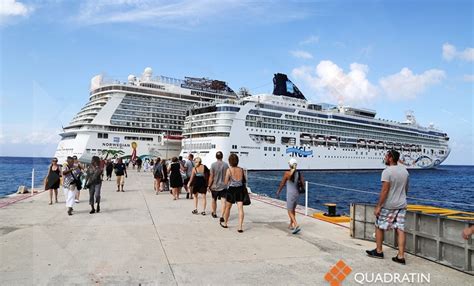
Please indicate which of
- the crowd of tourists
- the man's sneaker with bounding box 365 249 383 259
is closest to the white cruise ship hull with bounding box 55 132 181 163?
the crowd of tourists

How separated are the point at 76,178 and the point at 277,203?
627 centimetres

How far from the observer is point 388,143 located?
7562 centimetres

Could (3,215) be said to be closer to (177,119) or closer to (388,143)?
(177,119)

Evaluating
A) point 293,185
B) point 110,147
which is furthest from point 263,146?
point 293,185

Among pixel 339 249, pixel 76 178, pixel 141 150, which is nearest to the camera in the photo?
pixel 339 249

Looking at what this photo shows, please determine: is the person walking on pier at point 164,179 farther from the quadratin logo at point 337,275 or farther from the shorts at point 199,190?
the quadratin logo at point 337,275

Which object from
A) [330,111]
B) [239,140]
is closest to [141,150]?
[239,140]

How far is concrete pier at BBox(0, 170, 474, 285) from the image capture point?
4324 mm

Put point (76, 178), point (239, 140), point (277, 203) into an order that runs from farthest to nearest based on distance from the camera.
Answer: point (239, 140)
point (277, 203)
point (76, 178)

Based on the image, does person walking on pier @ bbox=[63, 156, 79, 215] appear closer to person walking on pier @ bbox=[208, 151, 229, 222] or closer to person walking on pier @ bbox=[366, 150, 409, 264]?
person walking on pier @ bbox=[208, 151, 229, 222]

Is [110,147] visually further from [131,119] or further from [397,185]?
[397,185]

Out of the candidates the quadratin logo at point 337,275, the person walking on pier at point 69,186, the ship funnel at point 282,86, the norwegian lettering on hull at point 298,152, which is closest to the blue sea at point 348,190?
the quadratin logo at point 337,275

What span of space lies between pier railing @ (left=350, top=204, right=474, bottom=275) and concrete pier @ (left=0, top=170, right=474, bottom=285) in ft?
0.54

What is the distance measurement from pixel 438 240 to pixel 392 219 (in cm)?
65
